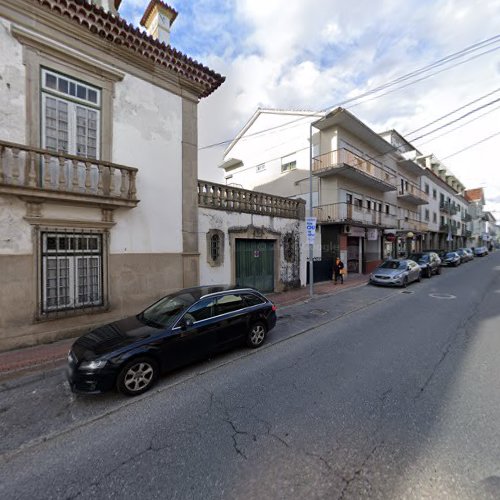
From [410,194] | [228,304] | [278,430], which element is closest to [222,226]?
[228,304]

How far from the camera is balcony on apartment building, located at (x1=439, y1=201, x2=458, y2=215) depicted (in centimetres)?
3633

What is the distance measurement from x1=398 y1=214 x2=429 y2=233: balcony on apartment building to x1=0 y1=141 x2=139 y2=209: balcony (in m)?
23.5

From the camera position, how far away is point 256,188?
20.1 m

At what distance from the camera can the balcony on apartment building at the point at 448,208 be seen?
3633 cm

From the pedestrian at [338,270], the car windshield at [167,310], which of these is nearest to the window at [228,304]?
the car windshield at [167,310]

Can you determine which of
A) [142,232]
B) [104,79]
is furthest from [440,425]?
[104,79]

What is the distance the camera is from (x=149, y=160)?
7.53 m

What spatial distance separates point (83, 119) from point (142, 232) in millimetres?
3073

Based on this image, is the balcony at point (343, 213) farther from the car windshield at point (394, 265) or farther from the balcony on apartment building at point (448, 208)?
the balcony on apartment building at point (448, 208)

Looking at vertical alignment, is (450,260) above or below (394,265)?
below

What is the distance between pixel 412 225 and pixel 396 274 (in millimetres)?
16762

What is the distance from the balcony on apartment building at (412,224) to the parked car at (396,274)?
11.1 meters

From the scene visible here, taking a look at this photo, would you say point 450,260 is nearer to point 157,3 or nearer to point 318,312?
point 318,312

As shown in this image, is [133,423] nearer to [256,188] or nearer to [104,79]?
[104,79]
